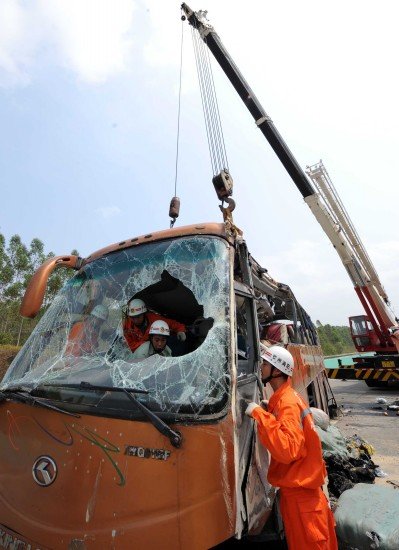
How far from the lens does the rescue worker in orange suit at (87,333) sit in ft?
8.39

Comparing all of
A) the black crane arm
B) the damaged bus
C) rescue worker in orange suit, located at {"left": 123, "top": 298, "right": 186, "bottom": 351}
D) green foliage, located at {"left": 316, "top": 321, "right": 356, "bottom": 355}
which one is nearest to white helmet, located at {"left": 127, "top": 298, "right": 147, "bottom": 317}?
rescue worker in orange suit, located at {"left": 123, "top": 298, "right": 186, "bottom": 351}

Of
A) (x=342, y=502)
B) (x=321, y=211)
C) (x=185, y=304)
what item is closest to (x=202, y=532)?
(x=342, y=502)

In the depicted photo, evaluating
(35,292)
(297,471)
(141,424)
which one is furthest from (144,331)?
(297,471)

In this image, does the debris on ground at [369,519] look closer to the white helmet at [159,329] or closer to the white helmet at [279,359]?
the white helmet at [279,359]

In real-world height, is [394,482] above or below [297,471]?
below

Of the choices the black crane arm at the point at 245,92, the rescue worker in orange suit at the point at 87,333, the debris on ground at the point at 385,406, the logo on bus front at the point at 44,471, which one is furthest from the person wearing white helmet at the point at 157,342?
the debris on ground at the point at 385,406

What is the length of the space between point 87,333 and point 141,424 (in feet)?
3.67

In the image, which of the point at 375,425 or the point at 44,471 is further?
the point at 375,425

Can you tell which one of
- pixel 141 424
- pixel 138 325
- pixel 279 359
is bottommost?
pixel 141 424

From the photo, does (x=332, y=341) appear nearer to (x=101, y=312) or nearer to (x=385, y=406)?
(x=385, y=406)

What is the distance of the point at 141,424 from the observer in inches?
70.0

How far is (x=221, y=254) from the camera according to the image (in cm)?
246

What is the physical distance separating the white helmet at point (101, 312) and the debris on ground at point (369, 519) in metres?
2.36

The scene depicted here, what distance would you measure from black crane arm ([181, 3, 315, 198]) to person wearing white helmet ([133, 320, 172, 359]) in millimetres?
7755
